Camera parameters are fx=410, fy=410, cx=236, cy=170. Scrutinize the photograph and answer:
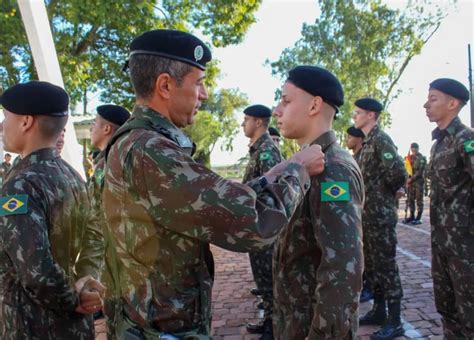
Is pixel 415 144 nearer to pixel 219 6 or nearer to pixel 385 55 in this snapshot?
pixel 219 6

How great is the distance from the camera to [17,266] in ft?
6.56

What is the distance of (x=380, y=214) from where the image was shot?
4.57 metres

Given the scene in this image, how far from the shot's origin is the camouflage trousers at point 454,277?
3252 mm

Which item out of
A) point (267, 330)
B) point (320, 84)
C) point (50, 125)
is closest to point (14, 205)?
point (50, 125)

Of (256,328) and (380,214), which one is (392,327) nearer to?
(380,214)

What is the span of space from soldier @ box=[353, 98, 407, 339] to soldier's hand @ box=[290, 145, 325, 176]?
3.04 m

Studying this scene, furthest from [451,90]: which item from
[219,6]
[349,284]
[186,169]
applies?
[219,6]

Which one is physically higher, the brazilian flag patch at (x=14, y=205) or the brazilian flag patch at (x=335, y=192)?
the brazilian flag patch at (x=335, y=192)

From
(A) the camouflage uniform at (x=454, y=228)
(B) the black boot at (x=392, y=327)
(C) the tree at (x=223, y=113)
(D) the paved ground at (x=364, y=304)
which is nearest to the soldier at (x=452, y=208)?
(A) the camouflage uniform at (x=454, y=228)

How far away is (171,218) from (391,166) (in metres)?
3.81

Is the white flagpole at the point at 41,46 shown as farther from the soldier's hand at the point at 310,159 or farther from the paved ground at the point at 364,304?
the soldier's hand at the point at 310,159

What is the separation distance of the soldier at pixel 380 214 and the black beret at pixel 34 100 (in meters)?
3.53

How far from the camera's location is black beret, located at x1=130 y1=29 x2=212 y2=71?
1549 mm

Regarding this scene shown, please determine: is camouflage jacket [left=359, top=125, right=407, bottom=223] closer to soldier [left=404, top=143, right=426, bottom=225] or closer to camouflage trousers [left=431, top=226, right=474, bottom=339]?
camouflage trousers [left=431, top=226, right=474, bottom=339]
